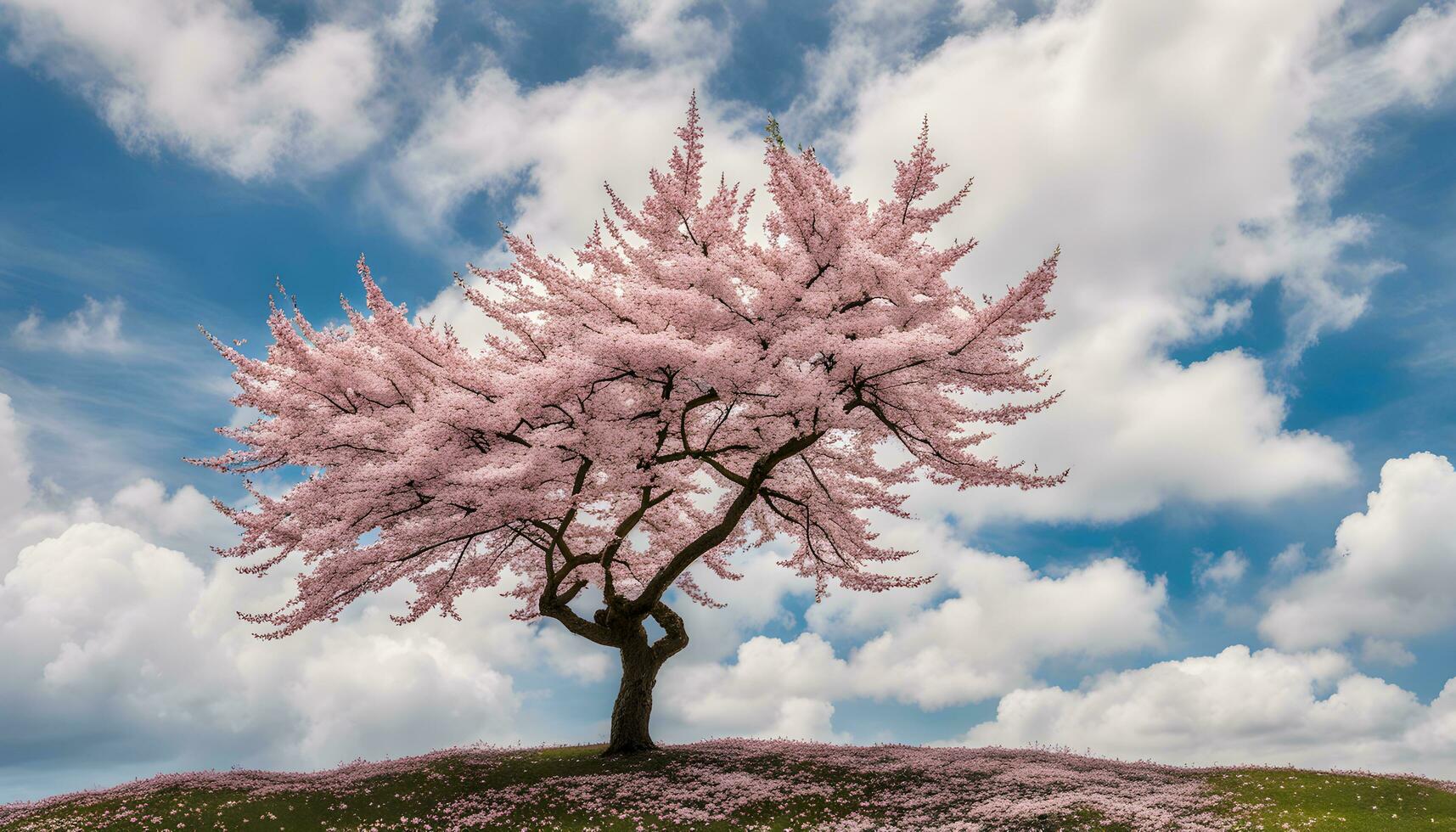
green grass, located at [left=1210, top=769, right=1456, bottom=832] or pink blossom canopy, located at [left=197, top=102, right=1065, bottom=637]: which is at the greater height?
pink blossom canopy, located at [left=197, top=102, right=1065, bottom=637]

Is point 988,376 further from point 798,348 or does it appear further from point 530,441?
point 530,441

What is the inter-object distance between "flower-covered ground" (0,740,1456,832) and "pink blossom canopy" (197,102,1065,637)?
3.85m

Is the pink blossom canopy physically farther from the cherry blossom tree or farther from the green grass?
the green grass

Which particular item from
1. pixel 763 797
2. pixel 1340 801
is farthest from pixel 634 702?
pixel 1340 801

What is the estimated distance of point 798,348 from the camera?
17.7 m

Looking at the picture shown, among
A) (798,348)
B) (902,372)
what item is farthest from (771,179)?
(902,372)

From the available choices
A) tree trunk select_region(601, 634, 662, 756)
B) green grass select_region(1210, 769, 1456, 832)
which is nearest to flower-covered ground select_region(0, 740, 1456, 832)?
green grass select_region(1210, 769, 1456, 832)

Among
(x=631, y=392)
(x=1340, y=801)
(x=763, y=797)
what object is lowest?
(x=763, y=797)

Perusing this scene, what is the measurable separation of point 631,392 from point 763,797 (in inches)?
331

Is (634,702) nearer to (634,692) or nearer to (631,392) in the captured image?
(634,692)

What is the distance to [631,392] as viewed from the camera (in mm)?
19078

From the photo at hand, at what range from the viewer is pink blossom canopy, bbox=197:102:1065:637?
1783cm

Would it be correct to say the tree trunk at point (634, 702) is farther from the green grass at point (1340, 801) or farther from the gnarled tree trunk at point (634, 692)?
the green grass at point (1340, 801)

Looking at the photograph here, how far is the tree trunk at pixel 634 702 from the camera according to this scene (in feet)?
74.2
